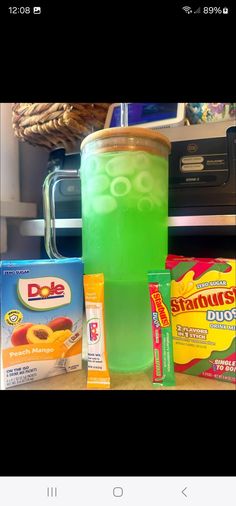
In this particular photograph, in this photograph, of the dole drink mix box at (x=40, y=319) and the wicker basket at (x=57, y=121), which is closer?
the dole drink mix box at (x=40, y=319)

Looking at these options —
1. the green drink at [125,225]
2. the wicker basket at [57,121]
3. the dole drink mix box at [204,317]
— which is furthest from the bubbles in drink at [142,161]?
the wicker basket at [57,121]

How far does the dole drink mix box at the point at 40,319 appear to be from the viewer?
0.42 metres

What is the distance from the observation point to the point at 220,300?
1.39 ft

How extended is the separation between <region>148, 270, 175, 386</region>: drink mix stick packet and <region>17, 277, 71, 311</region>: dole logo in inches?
5.2

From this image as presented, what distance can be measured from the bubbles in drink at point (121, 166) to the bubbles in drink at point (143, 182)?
1 centimetres

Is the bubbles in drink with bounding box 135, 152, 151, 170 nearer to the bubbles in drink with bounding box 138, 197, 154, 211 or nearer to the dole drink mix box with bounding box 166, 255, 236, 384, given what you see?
the bubbles in drink with bounding box 138, 197, 154, 211

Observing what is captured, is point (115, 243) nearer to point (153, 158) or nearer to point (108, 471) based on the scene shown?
point (153, 158)

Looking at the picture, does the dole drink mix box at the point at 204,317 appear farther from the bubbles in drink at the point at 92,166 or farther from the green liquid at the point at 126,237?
the bubbles in drink at the point at 92,166

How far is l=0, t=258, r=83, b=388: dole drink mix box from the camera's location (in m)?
0.42

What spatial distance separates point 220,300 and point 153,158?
232 mm

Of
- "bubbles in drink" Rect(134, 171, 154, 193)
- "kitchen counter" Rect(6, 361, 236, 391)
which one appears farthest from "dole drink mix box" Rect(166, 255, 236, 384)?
"bubbles in drink" Rect(134, 171, 154, 193)

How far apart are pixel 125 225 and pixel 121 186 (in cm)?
6
